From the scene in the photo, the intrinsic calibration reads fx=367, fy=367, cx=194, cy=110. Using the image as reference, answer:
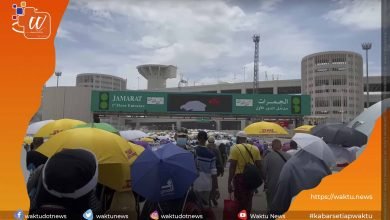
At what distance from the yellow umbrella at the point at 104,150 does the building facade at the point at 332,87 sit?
70875 mm

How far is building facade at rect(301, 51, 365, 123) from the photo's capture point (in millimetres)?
72125

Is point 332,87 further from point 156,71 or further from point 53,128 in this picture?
point 53,128

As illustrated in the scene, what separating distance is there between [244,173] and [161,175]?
189 centimetres

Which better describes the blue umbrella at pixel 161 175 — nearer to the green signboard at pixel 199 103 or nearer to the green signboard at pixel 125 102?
the green signboard at pixel 125 102

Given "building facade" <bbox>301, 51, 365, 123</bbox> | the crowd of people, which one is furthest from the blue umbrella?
"building facade" <bbox>301, 51, 365, 123</bbox>

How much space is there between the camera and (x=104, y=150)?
378 cm

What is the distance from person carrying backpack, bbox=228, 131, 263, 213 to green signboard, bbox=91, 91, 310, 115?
26.0 meters

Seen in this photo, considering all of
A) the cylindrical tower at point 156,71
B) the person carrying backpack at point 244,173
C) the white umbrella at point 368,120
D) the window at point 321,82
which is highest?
the window at point 321,82

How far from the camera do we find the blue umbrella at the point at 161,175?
3.21 m

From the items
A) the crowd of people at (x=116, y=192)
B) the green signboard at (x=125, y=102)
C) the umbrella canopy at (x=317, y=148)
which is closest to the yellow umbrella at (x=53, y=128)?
the crowd of people at (x=116, y=192)

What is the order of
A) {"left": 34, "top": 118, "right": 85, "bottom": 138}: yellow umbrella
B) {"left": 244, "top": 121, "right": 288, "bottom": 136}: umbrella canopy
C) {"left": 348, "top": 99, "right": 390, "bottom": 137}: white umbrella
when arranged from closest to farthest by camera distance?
{"left": 348, "top": 99, "right": 390, "bottom": 137}: white umbrella → {"left": 34, "top": 118, "right": 85, "bottom": 138}: yellow umbrella → {"left": 244, "top": 121, "right": 288, "bottom": 136}: umbrella canopy

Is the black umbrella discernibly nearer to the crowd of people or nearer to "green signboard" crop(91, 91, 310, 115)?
the crowd of people

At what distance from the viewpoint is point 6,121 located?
4.73m

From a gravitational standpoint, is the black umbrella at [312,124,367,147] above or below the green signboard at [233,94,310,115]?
below
